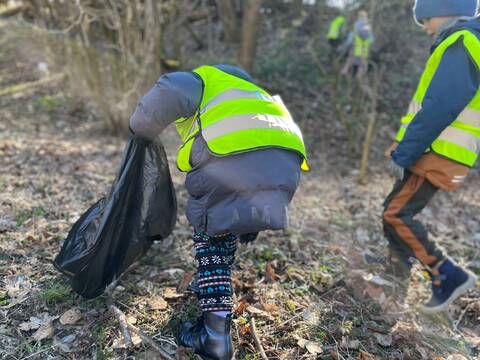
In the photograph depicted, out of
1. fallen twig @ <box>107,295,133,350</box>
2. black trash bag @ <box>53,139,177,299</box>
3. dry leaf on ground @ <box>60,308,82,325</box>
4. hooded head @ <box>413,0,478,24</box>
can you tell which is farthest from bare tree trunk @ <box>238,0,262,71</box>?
dry leaf on ground @ <box>60,308,82,325</box>

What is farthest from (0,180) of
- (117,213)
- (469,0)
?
(469,0)

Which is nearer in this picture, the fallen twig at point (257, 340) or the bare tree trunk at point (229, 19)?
the fallen twig at point (257, 340)

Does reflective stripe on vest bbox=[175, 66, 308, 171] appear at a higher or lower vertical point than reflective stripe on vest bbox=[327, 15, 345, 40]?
higher

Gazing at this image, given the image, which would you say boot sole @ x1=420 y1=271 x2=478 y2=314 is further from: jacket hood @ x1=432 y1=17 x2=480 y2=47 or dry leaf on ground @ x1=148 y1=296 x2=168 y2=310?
dry leaf on ground @ x1=148 y1=296 x2=168 y2=310

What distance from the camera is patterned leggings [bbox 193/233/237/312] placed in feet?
7.40

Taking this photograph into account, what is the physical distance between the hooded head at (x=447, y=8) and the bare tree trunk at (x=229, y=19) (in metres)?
8.05

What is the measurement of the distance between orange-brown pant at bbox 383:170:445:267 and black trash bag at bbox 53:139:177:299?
1.55m

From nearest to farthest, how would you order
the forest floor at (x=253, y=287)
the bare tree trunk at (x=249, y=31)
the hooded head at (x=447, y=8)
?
the forest floor at (x=253, y=287) → the hooded head at (x=447, y=8) → the bare tree trunk at (x=249, y=31)

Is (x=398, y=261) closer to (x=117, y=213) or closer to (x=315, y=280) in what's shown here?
(x=315, y=280)

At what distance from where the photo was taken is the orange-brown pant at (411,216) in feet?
9.74

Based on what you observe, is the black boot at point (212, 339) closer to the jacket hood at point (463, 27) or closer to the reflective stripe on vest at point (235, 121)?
the reflective stripe on vest at point (235, 121)

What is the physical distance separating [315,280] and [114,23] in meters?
4.07

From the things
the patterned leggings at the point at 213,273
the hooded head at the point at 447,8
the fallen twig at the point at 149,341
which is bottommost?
the fallen twig at the point at 149,341

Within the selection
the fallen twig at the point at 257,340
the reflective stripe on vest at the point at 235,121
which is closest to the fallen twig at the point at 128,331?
the fallen twig at the point at 257,340
